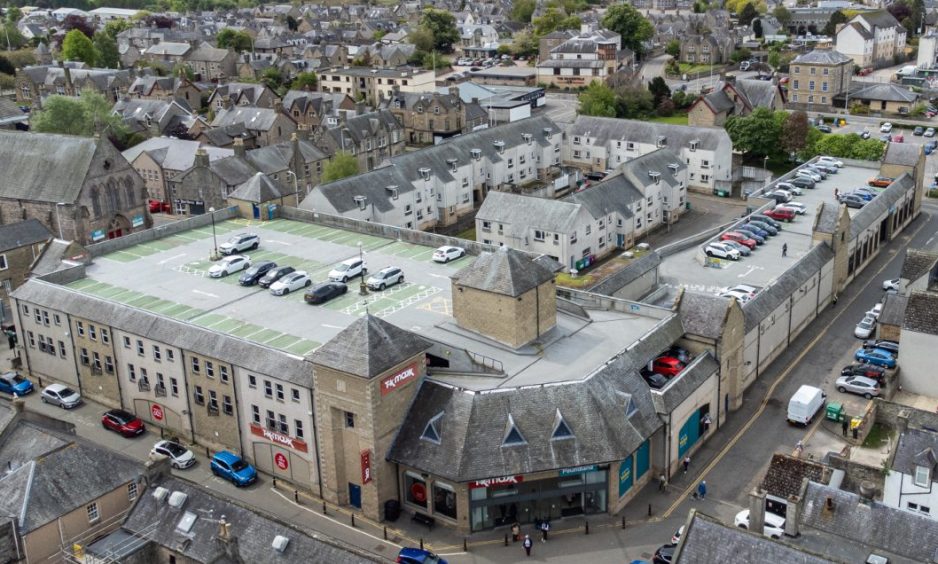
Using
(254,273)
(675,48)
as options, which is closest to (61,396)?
(254,273)

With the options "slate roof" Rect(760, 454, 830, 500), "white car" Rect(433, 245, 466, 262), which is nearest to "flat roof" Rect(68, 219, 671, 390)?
"white car" Rect(433, 245, 466, 262)

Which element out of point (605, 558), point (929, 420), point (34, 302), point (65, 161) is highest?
point (65, 161)

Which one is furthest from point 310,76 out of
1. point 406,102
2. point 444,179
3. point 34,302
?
point 34,302

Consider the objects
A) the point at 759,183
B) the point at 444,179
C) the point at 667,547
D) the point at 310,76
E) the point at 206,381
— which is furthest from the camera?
the point at 310,76

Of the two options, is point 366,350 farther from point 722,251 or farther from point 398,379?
point 722,251

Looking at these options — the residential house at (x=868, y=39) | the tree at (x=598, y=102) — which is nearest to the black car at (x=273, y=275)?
the tree at (x=598, y=102)

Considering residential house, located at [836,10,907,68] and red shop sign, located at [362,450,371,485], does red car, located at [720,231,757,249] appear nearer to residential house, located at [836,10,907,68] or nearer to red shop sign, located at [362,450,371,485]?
red shop sign, located at [362,450,371,485]

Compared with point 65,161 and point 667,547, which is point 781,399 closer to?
point 667,547

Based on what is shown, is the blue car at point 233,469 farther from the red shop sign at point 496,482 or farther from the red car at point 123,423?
the red shop sign at point 496,482
